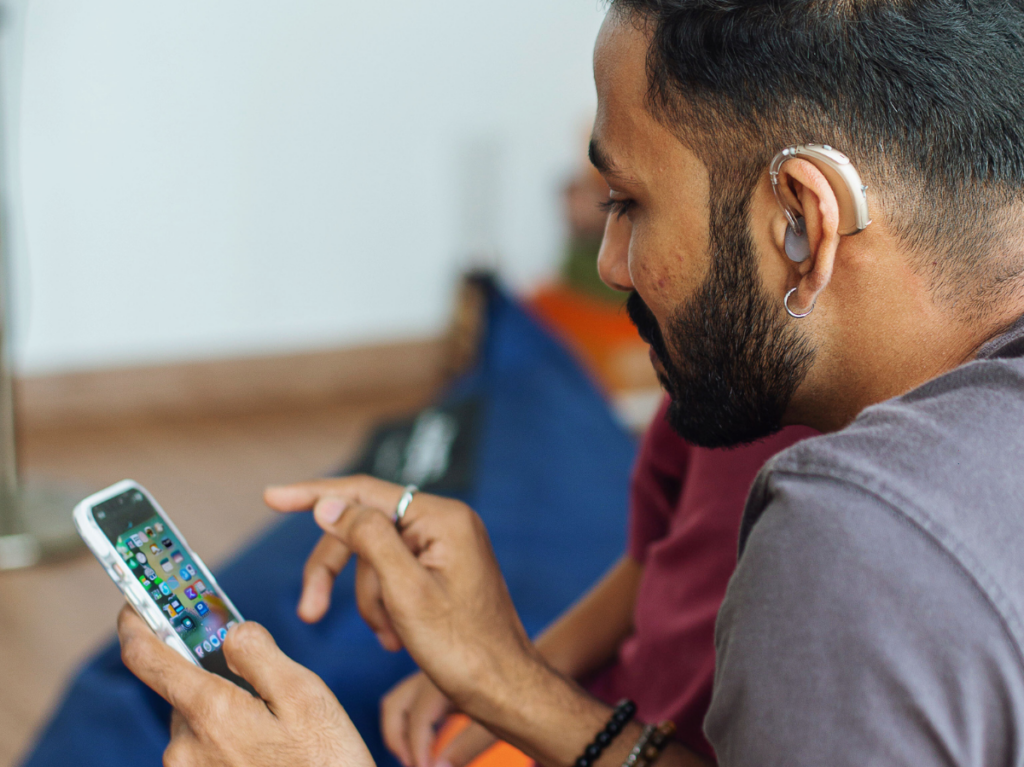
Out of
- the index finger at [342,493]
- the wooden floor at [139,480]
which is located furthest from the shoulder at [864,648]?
the wooden floor at [139,480]

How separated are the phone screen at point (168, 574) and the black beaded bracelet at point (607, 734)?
0.27m

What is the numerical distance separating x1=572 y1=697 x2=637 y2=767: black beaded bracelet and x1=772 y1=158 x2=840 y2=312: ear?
344 millimetres

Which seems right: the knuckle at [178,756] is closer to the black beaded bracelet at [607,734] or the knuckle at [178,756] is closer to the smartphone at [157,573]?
the smartphone at [157,573]

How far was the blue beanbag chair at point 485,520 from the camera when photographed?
1092mm

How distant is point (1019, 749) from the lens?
0.44 metres

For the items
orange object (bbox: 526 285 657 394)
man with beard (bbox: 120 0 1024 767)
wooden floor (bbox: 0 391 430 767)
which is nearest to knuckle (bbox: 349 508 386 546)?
man with beard (bbox: 120 0 1024 767)

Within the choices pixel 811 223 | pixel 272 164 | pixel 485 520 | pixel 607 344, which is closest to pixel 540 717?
pixel 811 223

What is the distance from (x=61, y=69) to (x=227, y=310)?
78 cm

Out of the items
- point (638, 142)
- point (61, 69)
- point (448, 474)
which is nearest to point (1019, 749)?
point (638, 142)

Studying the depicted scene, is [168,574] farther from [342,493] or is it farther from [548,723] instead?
[548,723]

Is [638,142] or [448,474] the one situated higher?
[638,142]

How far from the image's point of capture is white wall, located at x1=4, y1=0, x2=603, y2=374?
2.59 m

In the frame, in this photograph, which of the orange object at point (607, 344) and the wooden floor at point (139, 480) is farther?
the orange object at point (607, 344)

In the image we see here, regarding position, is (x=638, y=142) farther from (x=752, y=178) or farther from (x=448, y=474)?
(x=448, y=474)
